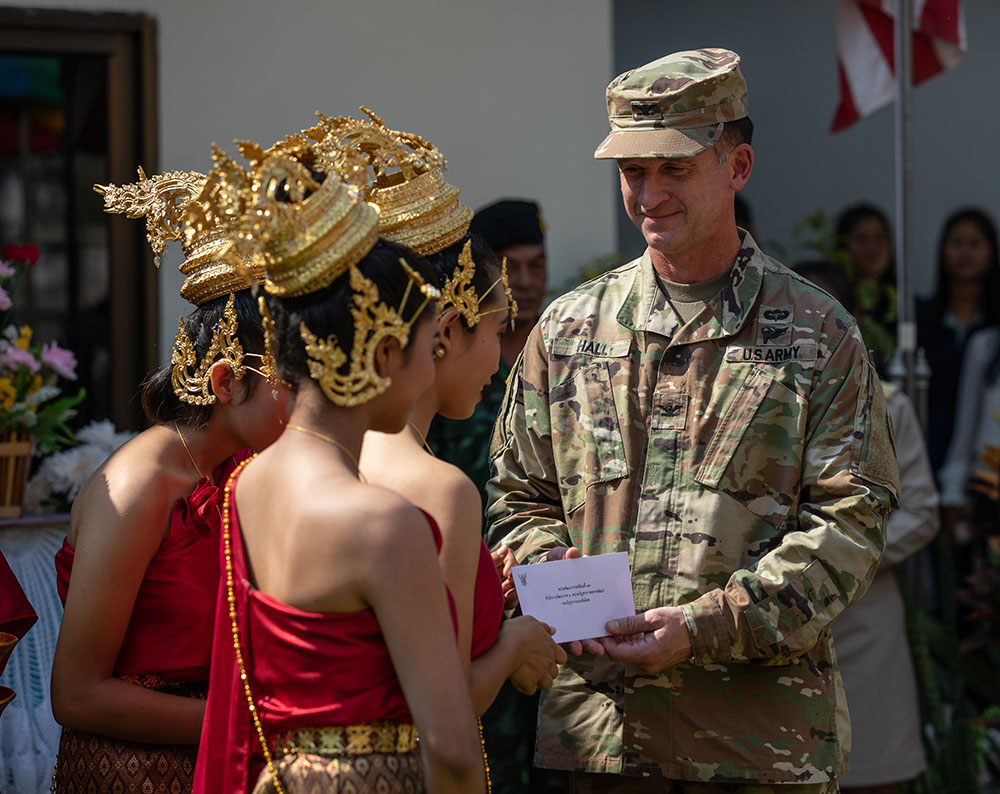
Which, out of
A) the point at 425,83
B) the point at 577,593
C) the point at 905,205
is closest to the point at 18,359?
the point at 577,593

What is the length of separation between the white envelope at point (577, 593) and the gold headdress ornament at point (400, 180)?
2.20 ft

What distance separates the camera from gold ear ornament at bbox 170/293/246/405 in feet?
8.08


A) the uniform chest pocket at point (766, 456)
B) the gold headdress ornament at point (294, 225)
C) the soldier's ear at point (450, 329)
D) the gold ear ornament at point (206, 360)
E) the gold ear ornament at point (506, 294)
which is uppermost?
the gold headdress ornament at point (294, 225)

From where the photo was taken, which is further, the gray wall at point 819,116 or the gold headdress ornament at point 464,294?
the gray wall at point 819,116

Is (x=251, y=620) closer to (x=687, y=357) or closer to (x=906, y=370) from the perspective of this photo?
(x=687, y=357)

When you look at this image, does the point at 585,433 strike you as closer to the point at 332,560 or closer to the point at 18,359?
the point at 332,560

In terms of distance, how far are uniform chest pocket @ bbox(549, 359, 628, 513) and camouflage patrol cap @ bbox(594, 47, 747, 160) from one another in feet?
1.61

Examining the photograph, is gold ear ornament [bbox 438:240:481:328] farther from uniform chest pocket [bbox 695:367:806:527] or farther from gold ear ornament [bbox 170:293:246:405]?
uniform chest pocket [bbox 695:367:806:527]

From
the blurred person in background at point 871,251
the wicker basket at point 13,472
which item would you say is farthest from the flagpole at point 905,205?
the wicker basket at point 13,472

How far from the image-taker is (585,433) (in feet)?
9.40

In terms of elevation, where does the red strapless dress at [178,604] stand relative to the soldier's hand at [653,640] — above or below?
above

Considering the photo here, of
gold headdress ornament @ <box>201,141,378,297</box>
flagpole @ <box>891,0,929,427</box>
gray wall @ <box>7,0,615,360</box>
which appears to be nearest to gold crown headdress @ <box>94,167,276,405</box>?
gold headdress ornament @ <box>201,141,378,297</box>

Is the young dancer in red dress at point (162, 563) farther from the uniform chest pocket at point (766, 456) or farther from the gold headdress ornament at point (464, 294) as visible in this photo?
the uniform chest pocket at point (766, 456)

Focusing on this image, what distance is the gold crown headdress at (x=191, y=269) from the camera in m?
2.47
